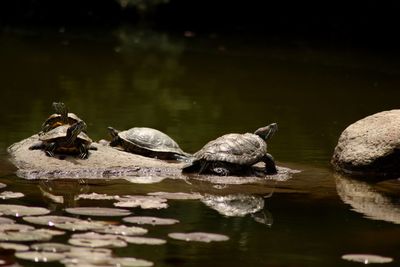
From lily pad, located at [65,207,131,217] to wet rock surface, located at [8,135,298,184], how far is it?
1181mm

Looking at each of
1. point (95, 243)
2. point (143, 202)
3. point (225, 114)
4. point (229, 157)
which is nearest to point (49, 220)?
point (95, 243)

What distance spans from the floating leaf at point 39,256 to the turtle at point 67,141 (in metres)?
2.53

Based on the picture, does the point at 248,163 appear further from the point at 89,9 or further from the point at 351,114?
the point at 89,9

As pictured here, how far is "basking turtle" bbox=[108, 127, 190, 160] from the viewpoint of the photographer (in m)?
8.05

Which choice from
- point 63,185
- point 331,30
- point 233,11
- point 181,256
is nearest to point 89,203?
point 63,185

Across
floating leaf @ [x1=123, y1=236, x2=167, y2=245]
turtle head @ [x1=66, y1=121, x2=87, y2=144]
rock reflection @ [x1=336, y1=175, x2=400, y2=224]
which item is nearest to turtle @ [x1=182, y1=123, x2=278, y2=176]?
rock reflection @ [x1=336, y1=175, x2=400, y2=224]

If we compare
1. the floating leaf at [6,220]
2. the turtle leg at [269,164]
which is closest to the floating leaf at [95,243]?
the floating leaf at [6,220]

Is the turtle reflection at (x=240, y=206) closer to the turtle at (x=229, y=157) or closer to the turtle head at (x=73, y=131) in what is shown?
the turtle at (x=229, y=157)

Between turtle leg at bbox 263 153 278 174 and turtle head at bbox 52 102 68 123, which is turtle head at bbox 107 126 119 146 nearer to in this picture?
turtle head at bbox 52 102 68 123

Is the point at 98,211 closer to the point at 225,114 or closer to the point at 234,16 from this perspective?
the point at 225,114

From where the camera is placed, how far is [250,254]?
17.6 feet

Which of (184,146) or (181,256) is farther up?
(184,146)

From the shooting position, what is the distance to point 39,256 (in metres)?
4.86

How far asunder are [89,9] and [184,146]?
20585 mm
